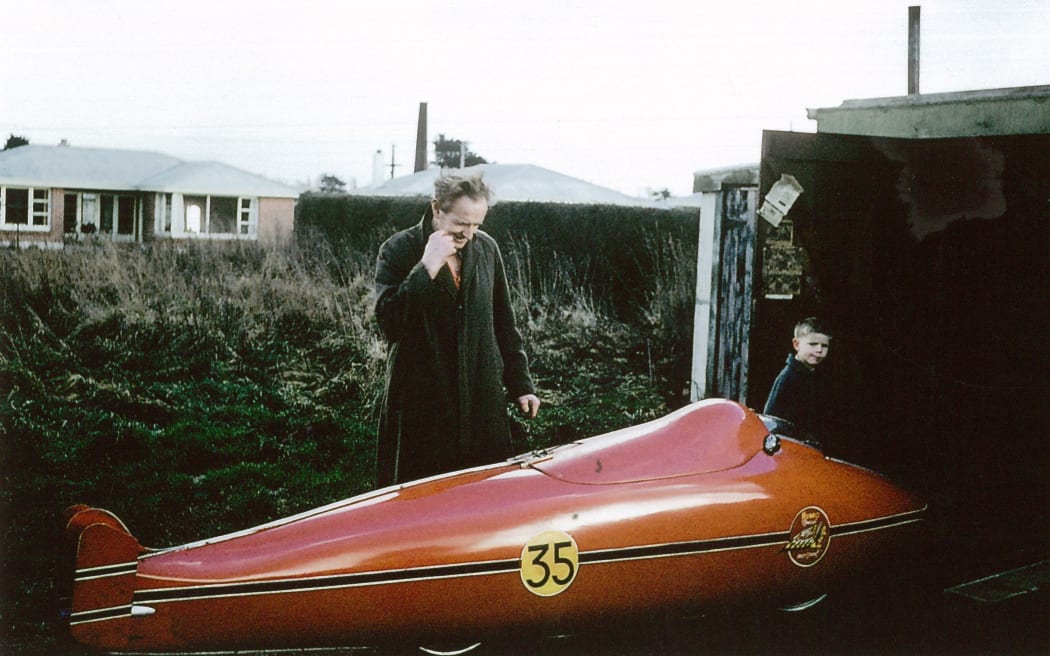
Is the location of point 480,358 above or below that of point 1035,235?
below

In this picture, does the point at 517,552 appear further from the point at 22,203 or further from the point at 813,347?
the point at 22,203

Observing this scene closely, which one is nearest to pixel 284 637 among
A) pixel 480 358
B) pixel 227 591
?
pixel 227 591

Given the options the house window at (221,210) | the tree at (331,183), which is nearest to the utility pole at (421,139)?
the tree at (331,183)

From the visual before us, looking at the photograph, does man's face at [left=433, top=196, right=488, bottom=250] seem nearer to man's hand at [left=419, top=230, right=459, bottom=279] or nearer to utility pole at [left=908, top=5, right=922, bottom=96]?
man's hand at [left=419, top=230, right=459, bottom=279]

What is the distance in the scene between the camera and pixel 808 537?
8.17ft

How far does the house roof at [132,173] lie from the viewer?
1374cm

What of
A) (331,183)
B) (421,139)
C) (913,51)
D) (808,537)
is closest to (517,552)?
(808,537)

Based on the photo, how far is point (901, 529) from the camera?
2689 millimetres

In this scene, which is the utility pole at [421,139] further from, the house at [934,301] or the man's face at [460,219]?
the house at [934,301]

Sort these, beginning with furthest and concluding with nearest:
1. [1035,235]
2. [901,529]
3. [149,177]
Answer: [149,177]
[1035,235]
[901,529]

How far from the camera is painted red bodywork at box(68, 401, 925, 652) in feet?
6.72

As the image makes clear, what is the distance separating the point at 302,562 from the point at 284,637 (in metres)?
0.18

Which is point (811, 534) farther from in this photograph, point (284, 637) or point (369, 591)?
point (284, 637)

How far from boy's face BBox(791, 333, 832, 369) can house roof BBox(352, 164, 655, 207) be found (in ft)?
8.78
